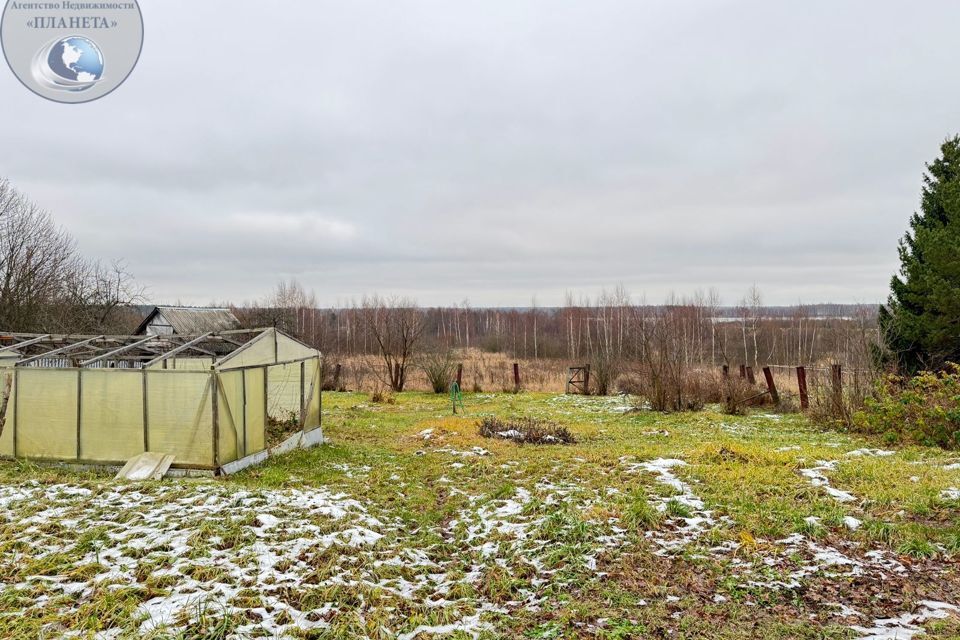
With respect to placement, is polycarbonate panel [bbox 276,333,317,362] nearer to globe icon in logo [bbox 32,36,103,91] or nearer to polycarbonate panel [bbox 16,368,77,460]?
polycarbonate panel [bbox 16,368,77,460]

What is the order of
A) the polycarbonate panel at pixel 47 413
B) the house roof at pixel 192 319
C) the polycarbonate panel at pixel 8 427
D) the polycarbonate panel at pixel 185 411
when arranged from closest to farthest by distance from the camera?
the polycarbonate panel at pixel 185 411 → the polycarbonate panel at pixel 47 413 → the polycarbonate panel at pixel 8 427 → the house roof at pixel 192 319

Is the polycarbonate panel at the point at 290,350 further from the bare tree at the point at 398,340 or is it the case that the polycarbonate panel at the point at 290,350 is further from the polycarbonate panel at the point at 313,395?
the bare tree at the point at 398,340

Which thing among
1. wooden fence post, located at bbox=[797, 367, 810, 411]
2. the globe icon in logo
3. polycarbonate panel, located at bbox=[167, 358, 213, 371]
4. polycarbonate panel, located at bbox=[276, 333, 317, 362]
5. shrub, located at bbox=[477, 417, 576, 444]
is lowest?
shrub, located at bbox=[477, 417, 576, 444]

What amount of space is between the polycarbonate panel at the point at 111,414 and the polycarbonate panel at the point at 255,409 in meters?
1.63

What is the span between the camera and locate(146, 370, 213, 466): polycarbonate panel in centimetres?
858

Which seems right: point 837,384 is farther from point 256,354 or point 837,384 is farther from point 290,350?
point 256,354

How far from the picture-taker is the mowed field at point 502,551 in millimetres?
4215

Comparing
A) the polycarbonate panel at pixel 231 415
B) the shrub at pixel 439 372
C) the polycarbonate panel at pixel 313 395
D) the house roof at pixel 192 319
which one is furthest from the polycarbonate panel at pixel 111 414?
the shrub at pixel 439 372

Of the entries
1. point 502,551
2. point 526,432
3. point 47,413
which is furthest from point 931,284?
point 47,413

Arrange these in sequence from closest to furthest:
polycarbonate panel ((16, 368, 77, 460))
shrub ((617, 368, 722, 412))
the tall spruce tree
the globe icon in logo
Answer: polycarbonate panel ((16, 368, 77, 460)) < the globe icon in logo < the tall spruce tree < shrub ((617, 368, 722, 412))

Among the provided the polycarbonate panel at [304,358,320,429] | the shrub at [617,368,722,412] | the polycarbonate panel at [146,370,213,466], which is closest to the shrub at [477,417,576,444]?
the polycarbonate panel at [304,358,320,429]

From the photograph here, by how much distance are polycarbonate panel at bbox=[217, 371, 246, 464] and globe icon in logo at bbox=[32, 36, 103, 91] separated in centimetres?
669

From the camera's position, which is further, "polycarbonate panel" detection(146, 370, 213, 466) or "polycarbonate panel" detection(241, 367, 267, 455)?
"polycarbonate panel" detection(241, 367, 267, 455)

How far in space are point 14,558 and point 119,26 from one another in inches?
372
